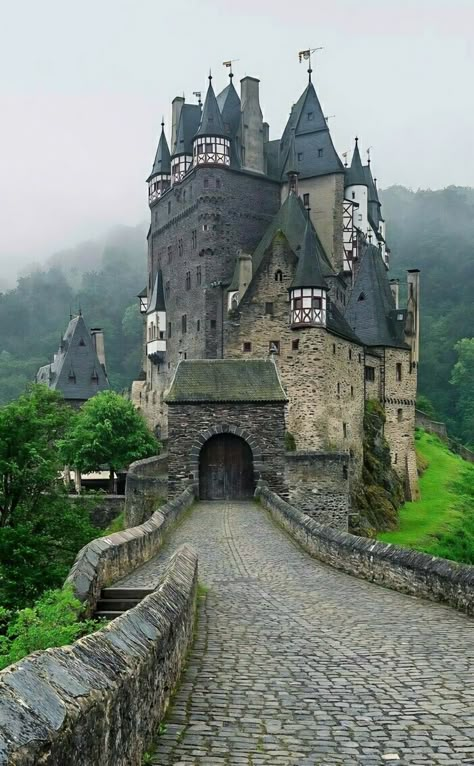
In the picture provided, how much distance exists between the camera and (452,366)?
89.6 m

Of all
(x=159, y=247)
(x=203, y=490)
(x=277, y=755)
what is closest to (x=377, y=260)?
(x=159, y=247)

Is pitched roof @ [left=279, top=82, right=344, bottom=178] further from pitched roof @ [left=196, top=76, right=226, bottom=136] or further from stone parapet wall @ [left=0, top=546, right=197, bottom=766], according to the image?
stone parapet wall @ [left=0, top=546, right=197, bottom=766]

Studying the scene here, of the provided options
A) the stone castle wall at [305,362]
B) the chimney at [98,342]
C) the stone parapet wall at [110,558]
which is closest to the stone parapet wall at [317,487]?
the stone castle wall at [305,362]

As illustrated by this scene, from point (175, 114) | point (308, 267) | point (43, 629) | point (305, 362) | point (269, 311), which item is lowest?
point (43, 629)

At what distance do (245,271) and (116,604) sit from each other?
42.1 meters

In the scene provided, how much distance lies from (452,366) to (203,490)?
62.1 m

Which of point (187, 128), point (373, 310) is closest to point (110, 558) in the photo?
point (373, 310)

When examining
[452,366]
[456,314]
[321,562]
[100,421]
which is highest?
[456,314]

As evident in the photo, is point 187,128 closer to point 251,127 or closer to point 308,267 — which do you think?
point 251,127

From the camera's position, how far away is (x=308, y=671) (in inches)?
313

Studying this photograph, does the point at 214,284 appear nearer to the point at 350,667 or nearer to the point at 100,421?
the point at 100,421

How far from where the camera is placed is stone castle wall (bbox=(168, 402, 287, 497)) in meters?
31.9

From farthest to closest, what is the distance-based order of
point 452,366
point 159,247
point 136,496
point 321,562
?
point 452,366 → point 159,247 → point 136,496 → point 321,562

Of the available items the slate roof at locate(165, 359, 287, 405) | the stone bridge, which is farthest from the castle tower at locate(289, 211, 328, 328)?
the stone bridge
